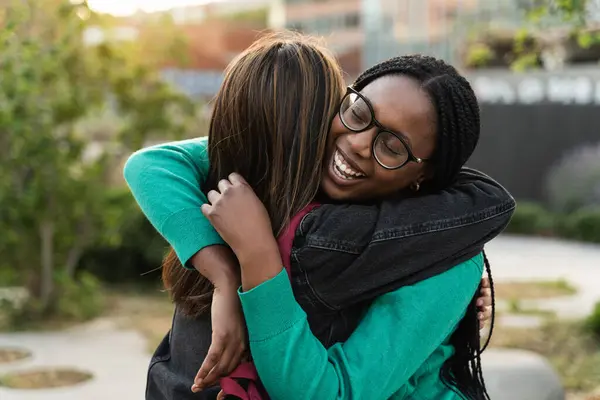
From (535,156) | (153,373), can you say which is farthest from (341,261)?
(535,156)

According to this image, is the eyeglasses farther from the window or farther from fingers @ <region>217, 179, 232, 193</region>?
the window

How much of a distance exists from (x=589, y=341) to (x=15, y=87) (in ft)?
14.9

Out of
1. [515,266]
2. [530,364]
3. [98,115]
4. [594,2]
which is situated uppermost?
[594,2]

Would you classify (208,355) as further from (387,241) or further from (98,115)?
(98,115)

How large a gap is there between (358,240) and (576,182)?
43.5 ft

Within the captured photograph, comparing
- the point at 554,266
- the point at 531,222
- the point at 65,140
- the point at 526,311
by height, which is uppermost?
the point at 65,140

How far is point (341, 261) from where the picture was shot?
1441mm

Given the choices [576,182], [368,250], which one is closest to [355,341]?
[368,250]

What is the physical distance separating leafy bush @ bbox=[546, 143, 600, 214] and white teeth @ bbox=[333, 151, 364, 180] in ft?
42.2

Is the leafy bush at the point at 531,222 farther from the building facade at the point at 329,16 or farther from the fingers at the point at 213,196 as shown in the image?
the building facade at the point at 329,16

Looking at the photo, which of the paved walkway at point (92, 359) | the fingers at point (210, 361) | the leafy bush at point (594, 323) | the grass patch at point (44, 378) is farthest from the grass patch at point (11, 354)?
the fingers at point (210, 361)

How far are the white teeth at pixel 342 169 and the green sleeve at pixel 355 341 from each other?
8.9 inches

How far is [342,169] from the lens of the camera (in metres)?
1.52

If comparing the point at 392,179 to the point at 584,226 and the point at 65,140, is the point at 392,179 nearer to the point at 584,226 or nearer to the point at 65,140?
the point at 65,140
